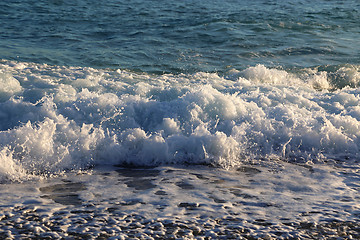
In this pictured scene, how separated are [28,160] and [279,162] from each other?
2.95 m

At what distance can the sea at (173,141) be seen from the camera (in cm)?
421

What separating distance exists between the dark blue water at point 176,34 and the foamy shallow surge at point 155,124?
2.53 meters

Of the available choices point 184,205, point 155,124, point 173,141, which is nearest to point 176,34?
point 155,124

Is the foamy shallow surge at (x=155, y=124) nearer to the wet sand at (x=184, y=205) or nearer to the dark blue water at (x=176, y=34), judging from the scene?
the wet sand at (x=184, y=205)

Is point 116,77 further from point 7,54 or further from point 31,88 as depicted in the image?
point 7,54

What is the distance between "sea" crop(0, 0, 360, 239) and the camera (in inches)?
166

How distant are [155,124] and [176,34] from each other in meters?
6.76

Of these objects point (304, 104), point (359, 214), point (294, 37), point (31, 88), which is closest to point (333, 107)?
point (304, 104)

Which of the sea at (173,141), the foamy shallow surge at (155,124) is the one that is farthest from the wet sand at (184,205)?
the foamy shallow surge at (155,124)

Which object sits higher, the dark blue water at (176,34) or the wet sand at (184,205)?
the dark blue water at (176,34)

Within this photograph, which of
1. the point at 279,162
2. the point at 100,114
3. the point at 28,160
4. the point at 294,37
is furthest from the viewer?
the point at 294,37

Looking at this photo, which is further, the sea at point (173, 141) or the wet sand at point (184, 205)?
the sea at point (173, 141)

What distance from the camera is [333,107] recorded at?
759cm

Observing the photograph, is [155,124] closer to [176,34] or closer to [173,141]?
[173,141]
